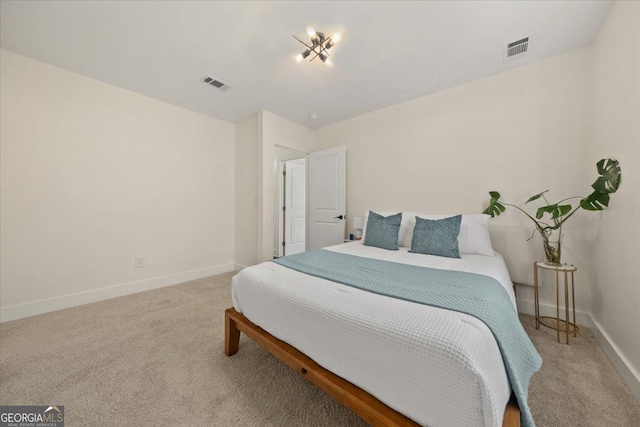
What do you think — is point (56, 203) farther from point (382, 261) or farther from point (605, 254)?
point (605, 254)

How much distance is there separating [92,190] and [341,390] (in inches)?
130

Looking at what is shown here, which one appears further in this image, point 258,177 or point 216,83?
point 258,177

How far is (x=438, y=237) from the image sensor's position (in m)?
2.21

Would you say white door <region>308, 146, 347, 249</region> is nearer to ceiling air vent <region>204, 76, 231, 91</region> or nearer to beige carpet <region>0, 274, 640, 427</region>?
ceiling air vent <region>204, 76, 231, 91</region>

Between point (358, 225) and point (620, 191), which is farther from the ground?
point (620, 191)

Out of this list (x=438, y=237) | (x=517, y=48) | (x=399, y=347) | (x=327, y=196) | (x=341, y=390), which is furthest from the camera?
(x=327, y=196)

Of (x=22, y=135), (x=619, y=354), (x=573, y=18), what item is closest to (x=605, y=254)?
(x=619, y=354)

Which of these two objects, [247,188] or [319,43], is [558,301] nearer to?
[319,43]

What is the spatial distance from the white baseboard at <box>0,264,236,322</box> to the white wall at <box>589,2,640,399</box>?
14.2 feet

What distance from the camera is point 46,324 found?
2.07 metres

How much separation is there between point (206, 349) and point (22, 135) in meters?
2.74

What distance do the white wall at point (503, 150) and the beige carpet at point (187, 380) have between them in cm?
89

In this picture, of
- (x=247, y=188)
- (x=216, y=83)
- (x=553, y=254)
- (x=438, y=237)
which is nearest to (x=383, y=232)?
(x=438, y=237)

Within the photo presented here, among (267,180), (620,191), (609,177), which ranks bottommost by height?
(620,191)
